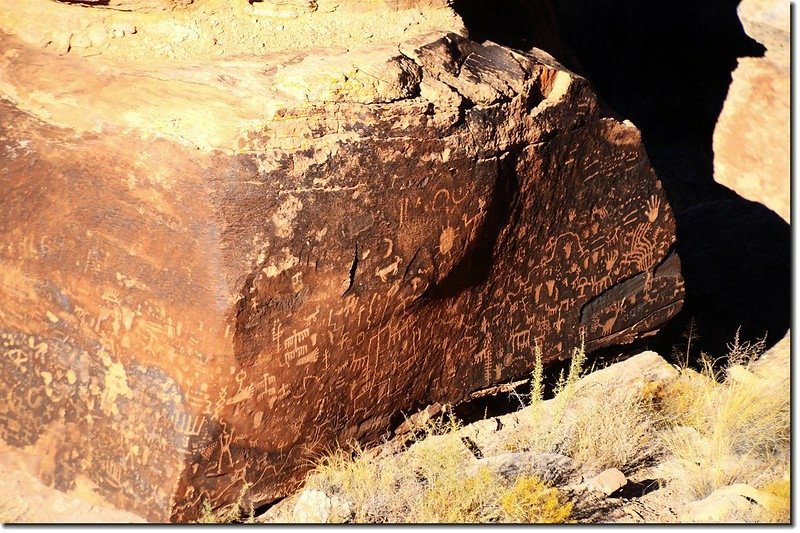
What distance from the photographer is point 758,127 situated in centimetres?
566

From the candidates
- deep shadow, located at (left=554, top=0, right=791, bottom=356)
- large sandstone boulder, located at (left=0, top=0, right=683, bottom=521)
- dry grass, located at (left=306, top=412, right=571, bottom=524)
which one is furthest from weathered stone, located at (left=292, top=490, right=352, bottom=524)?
deep shadow, located at (left=554, top=0, right=791, bottom=356)

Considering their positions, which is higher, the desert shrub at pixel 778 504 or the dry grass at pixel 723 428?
the desert shrub at pixel 778 504

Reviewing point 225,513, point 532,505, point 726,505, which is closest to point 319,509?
point 225,513

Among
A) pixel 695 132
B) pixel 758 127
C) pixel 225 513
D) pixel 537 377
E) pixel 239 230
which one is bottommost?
pixel 225 513

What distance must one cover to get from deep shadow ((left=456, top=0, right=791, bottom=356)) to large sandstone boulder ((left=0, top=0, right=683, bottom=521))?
1074 mm

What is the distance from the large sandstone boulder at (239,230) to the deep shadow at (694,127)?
1074 mm

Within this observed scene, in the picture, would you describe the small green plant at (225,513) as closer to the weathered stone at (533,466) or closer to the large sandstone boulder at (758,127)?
the weathered stone at (533,466)

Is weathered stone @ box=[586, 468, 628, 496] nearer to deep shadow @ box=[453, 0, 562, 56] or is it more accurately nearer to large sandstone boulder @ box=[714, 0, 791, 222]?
deep shadow @ box=[453, 0, 562, 56]

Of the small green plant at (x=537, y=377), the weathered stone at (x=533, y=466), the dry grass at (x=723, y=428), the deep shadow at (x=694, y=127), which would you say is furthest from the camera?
the deep shadow at (x=694, y=127)

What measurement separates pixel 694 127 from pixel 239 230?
422 centimetres

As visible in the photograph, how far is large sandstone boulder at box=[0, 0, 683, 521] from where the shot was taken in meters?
2.90

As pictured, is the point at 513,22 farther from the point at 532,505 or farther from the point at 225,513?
the point at 225,513

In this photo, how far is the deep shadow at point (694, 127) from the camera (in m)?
4.95

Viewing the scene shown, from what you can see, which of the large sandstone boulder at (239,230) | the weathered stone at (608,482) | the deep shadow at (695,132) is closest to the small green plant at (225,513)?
the large sandstone boulder at (239,230)
